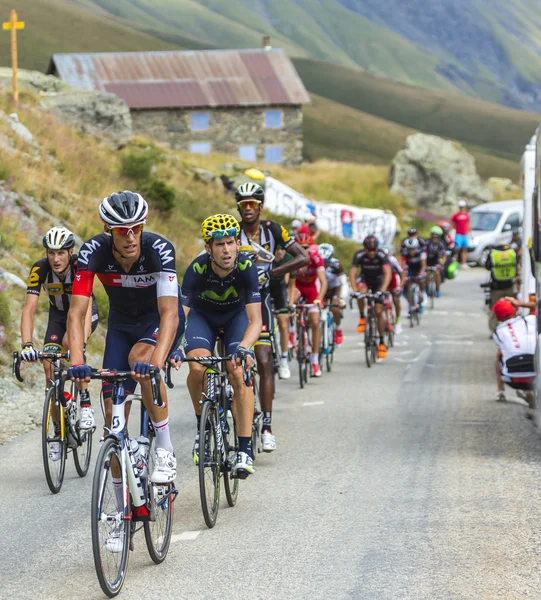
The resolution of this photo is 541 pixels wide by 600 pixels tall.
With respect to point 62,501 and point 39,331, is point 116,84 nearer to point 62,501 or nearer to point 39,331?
point 39,331

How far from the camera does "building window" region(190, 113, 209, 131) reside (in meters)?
67.2

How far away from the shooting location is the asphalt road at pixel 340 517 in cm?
617

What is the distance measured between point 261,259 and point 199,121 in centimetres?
5788

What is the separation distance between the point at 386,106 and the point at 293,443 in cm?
15734

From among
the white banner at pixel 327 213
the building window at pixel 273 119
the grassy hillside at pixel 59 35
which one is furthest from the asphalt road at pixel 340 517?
the grassy hillside at pixel 59 35

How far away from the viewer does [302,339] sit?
14.7 metres

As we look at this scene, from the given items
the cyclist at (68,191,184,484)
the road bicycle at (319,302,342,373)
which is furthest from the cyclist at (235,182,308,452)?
the road bicycle at (319,302,342,373)

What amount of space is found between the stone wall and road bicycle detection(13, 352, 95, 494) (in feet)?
190

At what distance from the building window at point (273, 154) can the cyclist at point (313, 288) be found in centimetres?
5255

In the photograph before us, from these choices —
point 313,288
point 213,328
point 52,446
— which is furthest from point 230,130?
point 52,446

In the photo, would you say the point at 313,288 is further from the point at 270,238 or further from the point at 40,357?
the point at 40,357

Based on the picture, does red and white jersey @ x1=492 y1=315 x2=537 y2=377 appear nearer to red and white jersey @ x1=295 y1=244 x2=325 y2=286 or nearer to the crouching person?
the crouching person

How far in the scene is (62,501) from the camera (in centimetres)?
824

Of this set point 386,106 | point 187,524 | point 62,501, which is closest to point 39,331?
point 62,501
